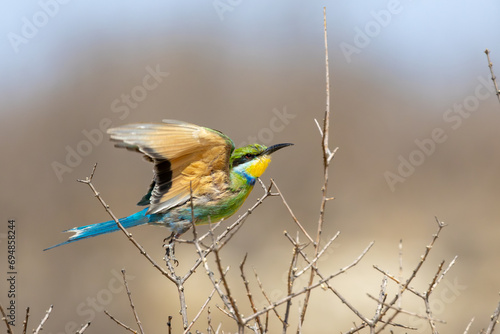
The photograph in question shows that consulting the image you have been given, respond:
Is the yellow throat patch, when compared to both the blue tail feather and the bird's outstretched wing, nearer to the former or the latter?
the bird's outstretched wing

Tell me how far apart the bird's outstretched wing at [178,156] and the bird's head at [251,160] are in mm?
152

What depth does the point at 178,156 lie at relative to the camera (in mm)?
Answer: 2836

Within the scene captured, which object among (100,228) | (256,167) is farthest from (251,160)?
(100,228)

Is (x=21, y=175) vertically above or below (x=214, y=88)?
below

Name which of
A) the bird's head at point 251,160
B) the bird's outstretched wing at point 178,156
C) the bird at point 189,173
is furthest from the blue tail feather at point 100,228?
the bird's head at point 251,160

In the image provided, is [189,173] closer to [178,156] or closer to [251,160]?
[178,156]

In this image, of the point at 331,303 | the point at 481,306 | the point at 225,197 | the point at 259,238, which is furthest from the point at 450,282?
the point at 225,197

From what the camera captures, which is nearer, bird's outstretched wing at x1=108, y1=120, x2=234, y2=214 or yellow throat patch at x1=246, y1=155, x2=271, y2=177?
bird's outstretched wing at x1=108, y1=120, x2=234, y2=214

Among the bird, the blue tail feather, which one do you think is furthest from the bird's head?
the blue tail feather

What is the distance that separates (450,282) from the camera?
11.0 metres

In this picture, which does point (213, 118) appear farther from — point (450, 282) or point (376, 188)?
point (450, 282)

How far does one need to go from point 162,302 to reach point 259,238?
261cm

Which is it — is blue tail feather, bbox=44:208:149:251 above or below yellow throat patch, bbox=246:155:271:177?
below

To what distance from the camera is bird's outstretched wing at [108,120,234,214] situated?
102 inches
